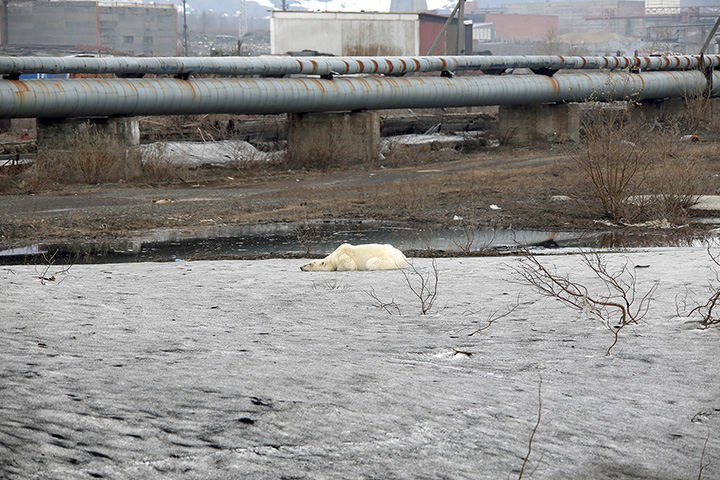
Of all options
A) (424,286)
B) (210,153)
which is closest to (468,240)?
(424,286)

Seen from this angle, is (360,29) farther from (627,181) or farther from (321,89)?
(627,181)

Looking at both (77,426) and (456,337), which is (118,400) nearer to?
(77,426)

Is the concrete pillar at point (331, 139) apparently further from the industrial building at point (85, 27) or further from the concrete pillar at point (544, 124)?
the industrial building at point (85, 27)

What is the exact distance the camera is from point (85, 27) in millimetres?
85125

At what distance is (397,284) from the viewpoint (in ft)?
24.4

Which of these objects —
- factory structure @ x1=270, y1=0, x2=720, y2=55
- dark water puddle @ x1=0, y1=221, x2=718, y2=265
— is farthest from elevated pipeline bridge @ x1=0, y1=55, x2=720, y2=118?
factory structure @ x1=270, y1=0, x2=720, y2=55

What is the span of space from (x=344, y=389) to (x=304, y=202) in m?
11.2

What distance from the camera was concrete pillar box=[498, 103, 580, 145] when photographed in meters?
26.6

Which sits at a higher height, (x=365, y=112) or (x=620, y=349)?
(x=365, y=112)

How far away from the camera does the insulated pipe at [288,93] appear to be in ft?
56.2

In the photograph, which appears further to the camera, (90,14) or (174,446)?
(90,14)

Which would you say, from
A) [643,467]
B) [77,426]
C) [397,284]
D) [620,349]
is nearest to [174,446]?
[77,426]

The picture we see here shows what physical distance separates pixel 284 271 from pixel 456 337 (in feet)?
11.3

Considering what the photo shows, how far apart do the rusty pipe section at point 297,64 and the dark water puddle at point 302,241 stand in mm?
7554
